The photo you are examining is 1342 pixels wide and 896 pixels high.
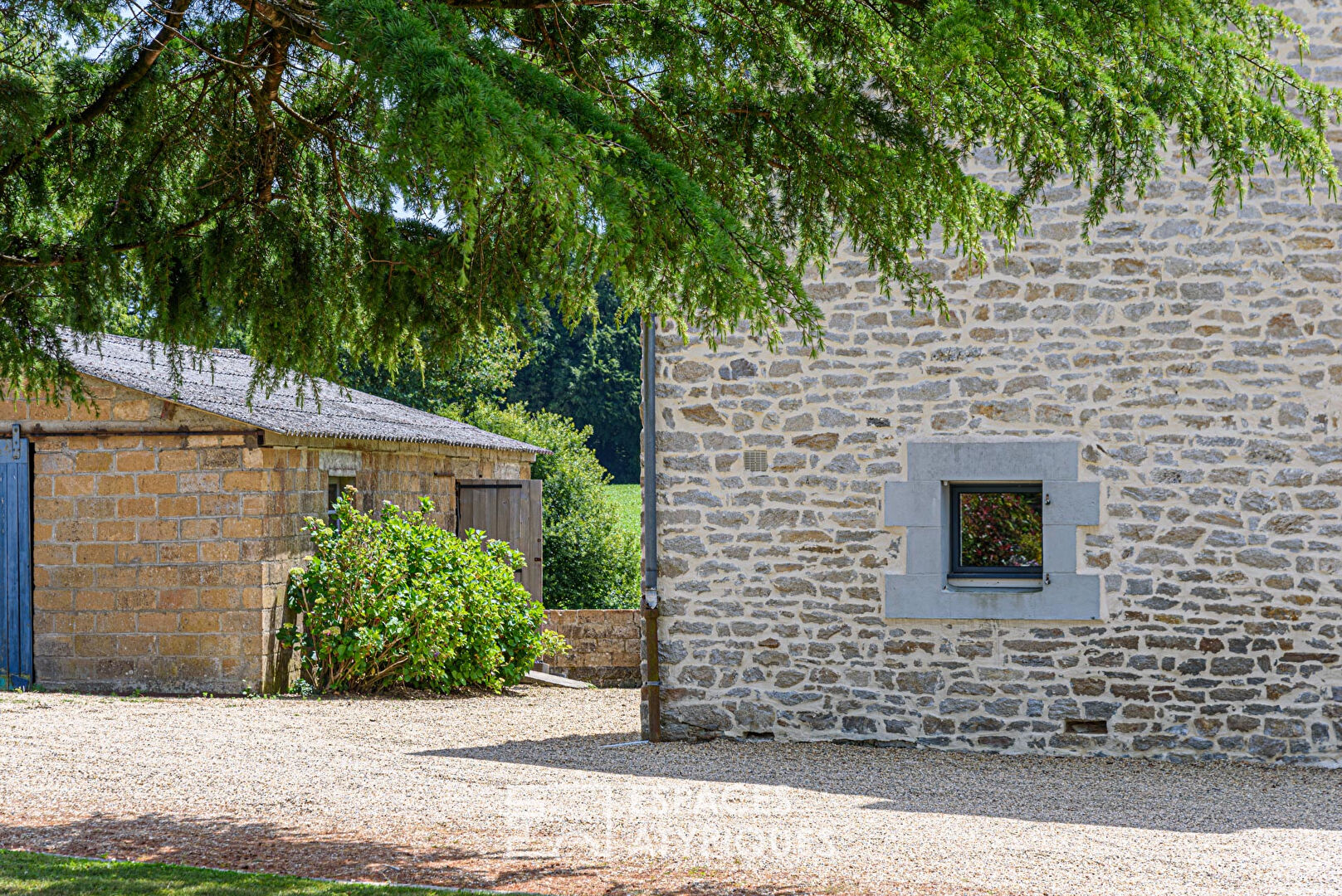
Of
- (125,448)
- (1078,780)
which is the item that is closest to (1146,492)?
(1078,780)

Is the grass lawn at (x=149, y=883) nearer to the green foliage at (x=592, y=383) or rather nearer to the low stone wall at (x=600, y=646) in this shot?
the low stone wall at (x=600, y=646)

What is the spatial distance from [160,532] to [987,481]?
639 cm

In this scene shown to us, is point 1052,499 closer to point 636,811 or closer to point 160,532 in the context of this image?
point 636,811

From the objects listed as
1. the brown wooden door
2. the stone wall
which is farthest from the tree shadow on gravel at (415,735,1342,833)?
the brown wooden door

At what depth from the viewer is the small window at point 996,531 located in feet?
26.3

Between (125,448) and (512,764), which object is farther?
(125,448)

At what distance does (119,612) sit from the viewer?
34.0 feet

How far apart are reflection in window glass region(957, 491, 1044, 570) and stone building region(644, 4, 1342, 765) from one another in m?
0.03

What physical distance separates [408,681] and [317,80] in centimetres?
586

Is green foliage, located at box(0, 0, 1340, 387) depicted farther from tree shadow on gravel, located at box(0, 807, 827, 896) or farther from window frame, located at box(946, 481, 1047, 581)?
window frame, located at box(946, 481, 1047, 581)

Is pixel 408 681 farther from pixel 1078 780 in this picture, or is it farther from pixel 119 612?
pixel 1078 780

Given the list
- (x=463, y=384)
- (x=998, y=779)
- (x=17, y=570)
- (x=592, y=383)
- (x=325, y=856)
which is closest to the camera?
(x=325, y=856)

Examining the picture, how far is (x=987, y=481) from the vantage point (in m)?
7.88

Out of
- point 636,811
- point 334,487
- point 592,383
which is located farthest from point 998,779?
point 592,383
